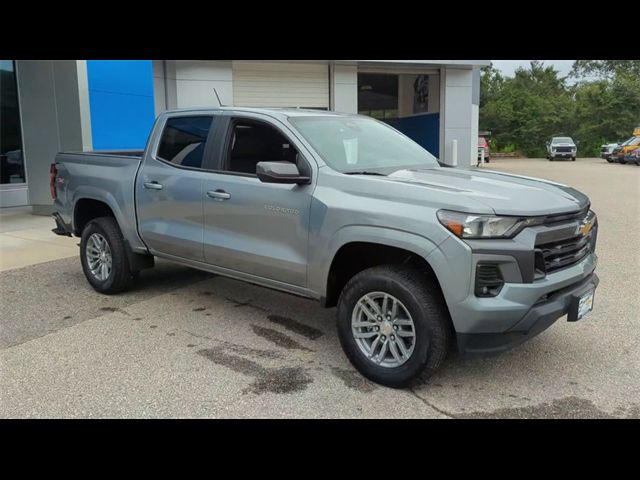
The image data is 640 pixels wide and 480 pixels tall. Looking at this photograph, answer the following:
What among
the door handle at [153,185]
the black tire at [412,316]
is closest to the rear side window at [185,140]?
the door handle at [153,185]

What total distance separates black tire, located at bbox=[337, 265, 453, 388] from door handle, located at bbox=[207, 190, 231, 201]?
1457 mm

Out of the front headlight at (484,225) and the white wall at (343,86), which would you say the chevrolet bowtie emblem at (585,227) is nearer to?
the front headlight at (484,225)

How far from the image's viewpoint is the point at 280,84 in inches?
691

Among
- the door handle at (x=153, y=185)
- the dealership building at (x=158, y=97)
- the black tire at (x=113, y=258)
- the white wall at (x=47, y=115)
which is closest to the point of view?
the door handle at (x=153, y=185)

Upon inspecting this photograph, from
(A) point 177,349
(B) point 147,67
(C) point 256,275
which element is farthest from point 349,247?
(B) point 147,67

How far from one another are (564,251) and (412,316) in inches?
44.5

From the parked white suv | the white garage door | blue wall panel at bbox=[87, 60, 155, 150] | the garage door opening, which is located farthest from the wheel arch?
the parked white suv

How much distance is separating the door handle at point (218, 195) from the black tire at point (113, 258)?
5.08 feet

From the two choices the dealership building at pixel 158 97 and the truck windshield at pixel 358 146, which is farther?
the dealership building at pixel 158 97

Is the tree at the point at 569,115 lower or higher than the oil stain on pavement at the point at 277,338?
higher

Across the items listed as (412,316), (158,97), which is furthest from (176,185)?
(158,97)

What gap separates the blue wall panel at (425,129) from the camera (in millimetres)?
21753

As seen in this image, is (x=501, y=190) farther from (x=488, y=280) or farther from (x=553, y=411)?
(x=553, y=411)

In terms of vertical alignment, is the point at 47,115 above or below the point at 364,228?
above
